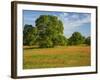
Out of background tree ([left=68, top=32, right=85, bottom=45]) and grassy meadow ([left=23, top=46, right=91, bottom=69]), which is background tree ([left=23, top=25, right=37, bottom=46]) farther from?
background tree ([left=68, top=32, right=85, bottom=45])

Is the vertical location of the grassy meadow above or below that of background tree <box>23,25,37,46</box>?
below

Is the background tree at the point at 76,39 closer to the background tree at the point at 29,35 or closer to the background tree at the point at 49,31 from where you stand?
the background tree at the point at 49,31

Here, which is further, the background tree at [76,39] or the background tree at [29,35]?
the background tree at [76,39]

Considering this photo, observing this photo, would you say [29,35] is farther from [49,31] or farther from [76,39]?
[76,39]

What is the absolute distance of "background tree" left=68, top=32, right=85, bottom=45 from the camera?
242cm

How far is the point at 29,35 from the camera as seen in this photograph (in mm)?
2230

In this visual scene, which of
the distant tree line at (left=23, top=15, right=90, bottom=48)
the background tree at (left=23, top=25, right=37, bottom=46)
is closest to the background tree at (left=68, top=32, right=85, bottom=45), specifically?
the distant tree line at (left=23, top=15, right=90, bottom=48)

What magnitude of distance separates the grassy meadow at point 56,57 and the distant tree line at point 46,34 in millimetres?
53

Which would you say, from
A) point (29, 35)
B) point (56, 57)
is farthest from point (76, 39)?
point (29, 35)

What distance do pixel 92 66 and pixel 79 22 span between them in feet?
1.53

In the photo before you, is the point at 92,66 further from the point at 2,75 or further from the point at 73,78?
the point at 2,75

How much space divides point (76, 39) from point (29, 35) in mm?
502

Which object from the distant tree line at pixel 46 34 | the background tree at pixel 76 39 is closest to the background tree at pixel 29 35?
the distant tree line at pixel 46 34

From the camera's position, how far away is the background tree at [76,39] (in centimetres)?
242
